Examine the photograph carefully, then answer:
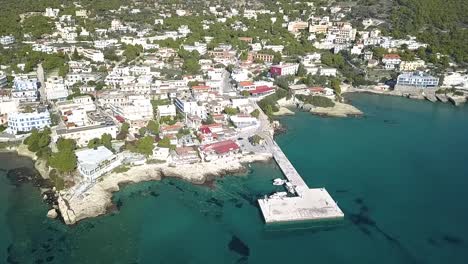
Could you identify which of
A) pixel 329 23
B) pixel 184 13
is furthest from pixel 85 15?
pixel 329 23

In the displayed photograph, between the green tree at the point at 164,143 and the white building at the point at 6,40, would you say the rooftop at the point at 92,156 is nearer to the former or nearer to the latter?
the green tree at the point at 164,143

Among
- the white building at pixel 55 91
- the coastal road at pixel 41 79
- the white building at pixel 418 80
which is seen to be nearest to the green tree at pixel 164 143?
the white building at pixel 55 91

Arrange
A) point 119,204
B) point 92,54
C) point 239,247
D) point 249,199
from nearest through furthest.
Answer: point 239,247
point 119,204
point 249,199
point 92,54

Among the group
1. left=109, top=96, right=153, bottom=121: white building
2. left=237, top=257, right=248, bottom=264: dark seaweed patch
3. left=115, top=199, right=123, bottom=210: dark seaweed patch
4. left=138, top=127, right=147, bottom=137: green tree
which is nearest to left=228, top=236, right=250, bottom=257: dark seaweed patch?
left=237, top=257, right=248, bottom=264: dark seaweed patch

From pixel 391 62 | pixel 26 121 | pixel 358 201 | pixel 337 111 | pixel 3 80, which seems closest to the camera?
pixel 358 201

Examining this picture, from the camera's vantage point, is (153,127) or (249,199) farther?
(153,127)

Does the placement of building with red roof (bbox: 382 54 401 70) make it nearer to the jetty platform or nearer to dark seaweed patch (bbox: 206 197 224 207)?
the jetty platform

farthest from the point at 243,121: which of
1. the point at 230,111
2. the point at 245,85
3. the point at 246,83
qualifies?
the point at 246,83

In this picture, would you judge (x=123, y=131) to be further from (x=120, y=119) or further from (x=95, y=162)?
(x=95, y=162)

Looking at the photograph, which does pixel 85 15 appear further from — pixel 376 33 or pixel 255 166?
pixel 255 166
